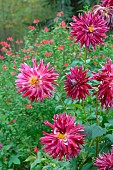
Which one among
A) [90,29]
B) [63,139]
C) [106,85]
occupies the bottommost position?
[63,139]

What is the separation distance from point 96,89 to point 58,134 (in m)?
0.21

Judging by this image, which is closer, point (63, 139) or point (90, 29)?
point (63, 139)

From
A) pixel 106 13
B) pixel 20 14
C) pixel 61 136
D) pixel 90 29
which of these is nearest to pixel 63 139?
pixel 61 136

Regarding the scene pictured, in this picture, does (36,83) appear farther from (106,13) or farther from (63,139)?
(106,13)

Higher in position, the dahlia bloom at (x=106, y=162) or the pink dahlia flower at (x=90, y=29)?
the pink dahlia flower at (x=90, y=29)

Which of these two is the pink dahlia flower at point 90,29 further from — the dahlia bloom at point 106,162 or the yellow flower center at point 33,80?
the dahlia bloom at point 106,162

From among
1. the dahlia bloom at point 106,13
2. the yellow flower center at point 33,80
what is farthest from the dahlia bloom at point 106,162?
the dahlia bloom at point 106,13

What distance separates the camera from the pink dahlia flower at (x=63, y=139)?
1.44 metres

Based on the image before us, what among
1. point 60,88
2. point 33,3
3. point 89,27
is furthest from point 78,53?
point 33,3

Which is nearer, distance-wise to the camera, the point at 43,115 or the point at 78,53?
the point at 43,115

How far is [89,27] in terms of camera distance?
5.41 ft

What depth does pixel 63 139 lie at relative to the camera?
145cm

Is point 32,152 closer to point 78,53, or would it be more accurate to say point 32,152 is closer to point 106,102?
point 78,53

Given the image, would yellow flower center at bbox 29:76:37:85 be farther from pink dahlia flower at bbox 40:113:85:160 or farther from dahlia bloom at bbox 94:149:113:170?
dahlia bloom at bbox 94:149:113:170
